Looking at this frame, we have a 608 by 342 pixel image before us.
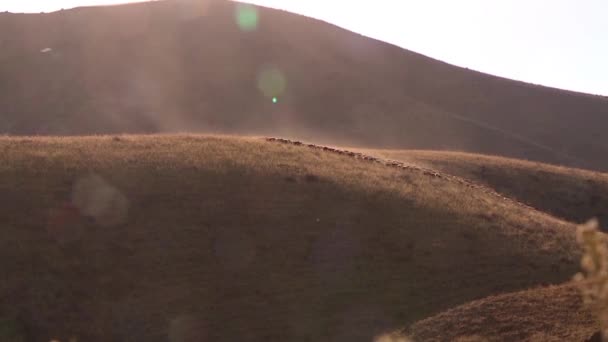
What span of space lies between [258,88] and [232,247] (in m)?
58.7

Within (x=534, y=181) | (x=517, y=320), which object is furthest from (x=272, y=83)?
(x=517, y=320)

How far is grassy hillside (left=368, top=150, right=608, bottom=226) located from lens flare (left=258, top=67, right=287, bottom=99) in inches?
1459

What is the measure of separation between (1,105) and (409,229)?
5741cm

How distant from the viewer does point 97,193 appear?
81.3 ft

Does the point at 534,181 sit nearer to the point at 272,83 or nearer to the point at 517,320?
the point at 517,320

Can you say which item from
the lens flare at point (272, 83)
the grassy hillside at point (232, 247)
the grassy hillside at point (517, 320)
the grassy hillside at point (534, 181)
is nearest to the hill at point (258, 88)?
the lens flare at point (272, 83)

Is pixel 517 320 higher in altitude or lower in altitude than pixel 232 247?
lower

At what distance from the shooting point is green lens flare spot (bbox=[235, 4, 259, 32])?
9294cm

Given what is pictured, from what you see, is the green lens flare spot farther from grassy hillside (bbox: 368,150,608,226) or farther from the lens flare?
grassy hillside (bbox: 368,150,608,226)

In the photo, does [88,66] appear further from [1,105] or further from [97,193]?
[97,193]

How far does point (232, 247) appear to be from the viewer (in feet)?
77.5

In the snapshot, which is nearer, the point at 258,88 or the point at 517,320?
the point at 517,320

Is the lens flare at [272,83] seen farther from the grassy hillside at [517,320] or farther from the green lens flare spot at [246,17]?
the grassy hillside at [517,320]

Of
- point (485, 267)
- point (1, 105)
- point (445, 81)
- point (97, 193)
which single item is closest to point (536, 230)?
point (485, 267)
